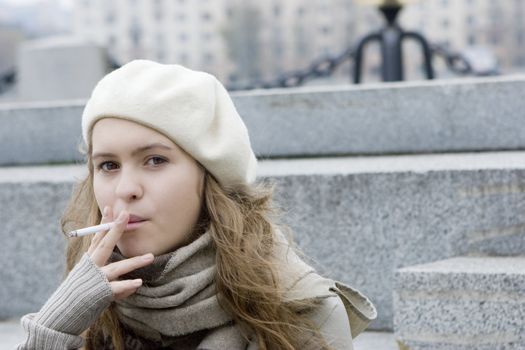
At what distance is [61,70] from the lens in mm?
7715

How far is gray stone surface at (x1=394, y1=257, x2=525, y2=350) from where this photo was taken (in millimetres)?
2926

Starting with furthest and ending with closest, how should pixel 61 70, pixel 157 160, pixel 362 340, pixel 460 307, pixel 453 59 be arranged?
1. pixel 453 59
2. pixel 61 70
3. pixel 362 340
4. pixel 460 307
5. pixel 157 160

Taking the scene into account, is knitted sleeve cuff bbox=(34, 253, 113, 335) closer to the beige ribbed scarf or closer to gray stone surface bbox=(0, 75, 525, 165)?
the beige ribbed scarf

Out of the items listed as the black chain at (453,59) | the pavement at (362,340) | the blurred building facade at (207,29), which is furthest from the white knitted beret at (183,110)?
the blurred building facade at (207,29)

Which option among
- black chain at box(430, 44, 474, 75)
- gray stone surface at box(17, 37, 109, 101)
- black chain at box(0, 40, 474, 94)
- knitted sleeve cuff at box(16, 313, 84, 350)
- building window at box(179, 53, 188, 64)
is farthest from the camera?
building window at box(179, 53, 188, 64)

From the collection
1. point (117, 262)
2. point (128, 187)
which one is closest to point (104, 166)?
point (128, 187)

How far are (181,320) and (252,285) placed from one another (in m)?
0.17

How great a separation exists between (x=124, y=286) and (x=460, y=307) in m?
1.43

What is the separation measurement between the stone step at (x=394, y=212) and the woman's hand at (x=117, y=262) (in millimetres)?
1445

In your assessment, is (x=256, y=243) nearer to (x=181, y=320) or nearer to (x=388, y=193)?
(x=181, y=320)

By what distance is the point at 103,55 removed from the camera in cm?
795

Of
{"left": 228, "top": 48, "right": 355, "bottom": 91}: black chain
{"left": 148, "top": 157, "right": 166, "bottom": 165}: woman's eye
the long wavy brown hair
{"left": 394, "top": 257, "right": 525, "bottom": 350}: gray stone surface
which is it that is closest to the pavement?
{"left": 394, "top": 257, "right": 525, "bottom": 350}: gray stone surface

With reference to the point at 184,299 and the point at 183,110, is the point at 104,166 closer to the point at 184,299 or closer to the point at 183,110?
the point at 183,110

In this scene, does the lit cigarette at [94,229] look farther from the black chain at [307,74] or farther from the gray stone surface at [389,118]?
the black chain at [307,74]
